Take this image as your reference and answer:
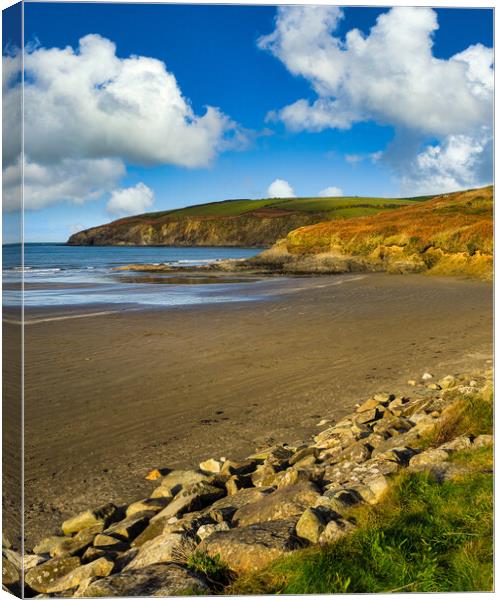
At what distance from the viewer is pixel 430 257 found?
25.1 m

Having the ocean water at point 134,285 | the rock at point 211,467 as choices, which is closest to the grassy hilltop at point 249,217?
the ocean water at point 134,285

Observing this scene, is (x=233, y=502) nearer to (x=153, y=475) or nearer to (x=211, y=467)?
(x=211, y=467)

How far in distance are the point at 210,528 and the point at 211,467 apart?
5.52 feet

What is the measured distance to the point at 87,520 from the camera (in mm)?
4234

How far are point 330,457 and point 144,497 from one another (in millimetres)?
1609

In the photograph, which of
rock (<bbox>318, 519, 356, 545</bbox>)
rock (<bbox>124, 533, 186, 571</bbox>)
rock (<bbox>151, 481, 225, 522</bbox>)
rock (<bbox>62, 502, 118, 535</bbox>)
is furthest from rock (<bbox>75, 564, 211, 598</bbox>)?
rock (<bbox>62, 502, 118, 535</bbox>)

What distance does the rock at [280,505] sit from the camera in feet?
11.5

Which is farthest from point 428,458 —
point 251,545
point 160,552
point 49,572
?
point 49,572

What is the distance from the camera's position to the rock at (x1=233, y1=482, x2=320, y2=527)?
3.50 m

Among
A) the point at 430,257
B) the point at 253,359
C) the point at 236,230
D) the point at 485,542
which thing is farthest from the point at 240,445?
the point at 430,257

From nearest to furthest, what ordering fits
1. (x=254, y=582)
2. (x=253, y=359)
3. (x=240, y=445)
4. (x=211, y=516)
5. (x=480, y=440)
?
(x=254, y=582) < (x=211, y=516) < (x=480, y=440) < (x=240, y=445) < (x=253, y=359)

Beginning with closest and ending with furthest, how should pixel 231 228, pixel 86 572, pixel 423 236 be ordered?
pixel 86 572, pixel 231 228, pixel 423 236

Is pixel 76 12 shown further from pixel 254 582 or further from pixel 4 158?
pixel 254 582

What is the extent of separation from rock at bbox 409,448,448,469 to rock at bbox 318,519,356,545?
87 centimetres
